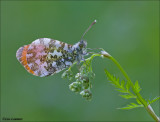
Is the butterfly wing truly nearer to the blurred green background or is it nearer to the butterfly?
the butterfly

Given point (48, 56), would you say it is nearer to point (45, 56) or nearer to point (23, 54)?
point (45, 56)

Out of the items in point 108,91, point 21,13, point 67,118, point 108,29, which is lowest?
point 67,118

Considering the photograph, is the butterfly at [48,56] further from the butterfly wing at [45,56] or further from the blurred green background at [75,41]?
the blurred green background at [75,41]

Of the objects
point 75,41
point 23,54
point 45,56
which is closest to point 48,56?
point 45,56

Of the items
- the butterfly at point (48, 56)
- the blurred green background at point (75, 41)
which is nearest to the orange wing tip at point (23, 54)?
the butterfly at point (48, 56)

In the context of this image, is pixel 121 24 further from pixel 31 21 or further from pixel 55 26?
pixel 31 21

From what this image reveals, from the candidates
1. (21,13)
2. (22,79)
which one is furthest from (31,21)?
(22,79)
